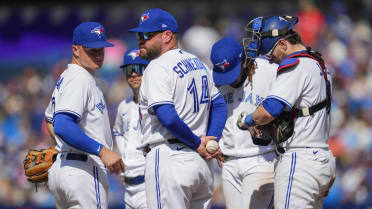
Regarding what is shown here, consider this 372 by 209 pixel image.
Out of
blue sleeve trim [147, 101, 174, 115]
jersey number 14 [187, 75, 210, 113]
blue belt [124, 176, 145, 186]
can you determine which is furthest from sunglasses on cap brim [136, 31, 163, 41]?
blue belt [124, 176, 145, 186]

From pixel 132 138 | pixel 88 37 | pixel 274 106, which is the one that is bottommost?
pixel 132 138

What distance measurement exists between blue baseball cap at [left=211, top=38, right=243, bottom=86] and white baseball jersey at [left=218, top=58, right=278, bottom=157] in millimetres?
207

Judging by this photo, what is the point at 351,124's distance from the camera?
11562 mm

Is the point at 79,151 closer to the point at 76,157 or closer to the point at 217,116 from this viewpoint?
the point at 76,157

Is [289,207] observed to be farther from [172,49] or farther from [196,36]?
[196,36]

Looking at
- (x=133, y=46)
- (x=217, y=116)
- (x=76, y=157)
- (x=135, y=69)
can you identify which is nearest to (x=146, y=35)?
(x=217, y=116)

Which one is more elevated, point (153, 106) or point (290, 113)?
point (153, 106)

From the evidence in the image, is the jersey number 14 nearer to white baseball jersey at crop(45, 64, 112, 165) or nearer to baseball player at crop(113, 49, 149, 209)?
white baseball jersey at crop(45, 64, 112, 165)

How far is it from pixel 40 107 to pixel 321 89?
415 inches

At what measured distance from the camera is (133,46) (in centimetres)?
1548

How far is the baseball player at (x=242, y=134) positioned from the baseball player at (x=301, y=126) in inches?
29.7

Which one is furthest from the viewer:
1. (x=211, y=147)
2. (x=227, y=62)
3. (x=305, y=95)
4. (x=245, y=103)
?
(x=245, y=103)

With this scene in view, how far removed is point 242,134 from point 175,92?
4.05 feet

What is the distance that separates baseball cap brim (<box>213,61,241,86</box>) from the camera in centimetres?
611
